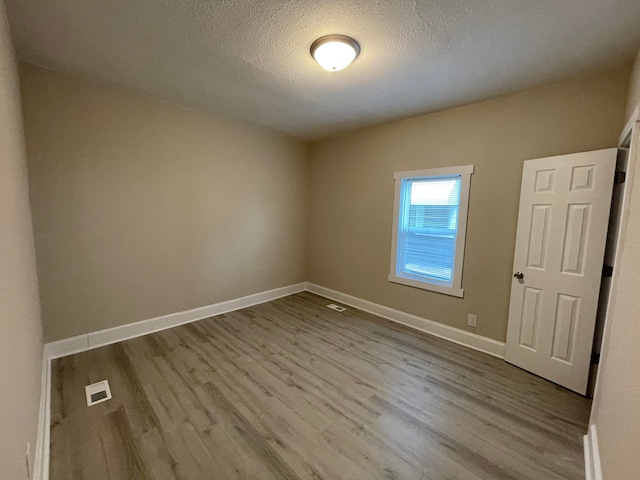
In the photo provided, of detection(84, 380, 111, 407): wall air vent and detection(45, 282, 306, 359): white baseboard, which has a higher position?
detection(45, 282, 306, 359): white baseboard

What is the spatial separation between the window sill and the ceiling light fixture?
2509 mm

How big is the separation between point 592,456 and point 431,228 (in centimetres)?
223

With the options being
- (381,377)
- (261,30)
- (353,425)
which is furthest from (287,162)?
(353,425)

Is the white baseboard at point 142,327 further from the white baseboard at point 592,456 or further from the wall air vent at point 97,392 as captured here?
the white baseboard at point 592,456

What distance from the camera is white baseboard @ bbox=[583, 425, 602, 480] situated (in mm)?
1413

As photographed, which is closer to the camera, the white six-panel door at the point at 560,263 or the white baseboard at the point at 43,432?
the white baseboard at the point at 43,432

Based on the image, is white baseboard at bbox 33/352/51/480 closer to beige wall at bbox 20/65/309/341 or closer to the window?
beige wall at bbox 20/65/309/341

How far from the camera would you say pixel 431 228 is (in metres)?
3.27

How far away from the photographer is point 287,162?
169 inches

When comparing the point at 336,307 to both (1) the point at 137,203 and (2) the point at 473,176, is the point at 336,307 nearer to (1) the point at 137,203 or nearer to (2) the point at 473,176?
(2) the point at 473,176

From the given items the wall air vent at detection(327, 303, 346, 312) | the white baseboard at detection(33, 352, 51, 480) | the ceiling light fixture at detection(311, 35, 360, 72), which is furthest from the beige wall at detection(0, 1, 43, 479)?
the wall air vent at detection(327, 303, 346, 312)

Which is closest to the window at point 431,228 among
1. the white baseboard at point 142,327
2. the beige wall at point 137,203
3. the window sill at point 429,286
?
the window sill at point 429,286

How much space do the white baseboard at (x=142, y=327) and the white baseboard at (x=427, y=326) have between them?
1.20 m

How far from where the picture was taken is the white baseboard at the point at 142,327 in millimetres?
2553
